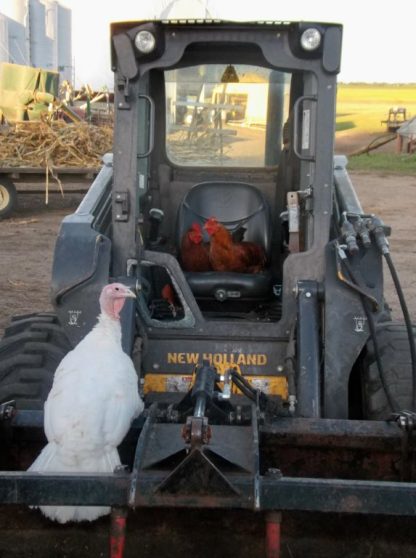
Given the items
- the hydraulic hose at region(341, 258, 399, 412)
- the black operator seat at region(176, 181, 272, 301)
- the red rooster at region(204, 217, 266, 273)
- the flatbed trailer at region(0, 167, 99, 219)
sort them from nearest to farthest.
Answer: the hydraulic hose at region(341, 258, 399, 412) < the red rooster at region(204, 217, 266, 273) < the black operator seat at region(176, 181, 272, 301) < the flatbed trailer at region(0, 167, 99, 219)

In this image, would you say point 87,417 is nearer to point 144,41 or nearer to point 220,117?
point 144,41

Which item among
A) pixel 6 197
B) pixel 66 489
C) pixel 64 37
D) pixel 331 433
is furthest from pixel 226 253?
pixel 64 37

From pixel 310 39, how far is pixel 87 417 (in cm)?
215

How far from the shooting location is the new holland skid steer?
2973mm

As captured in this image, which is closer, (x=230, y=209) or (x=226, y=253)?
(x=226, y=253)

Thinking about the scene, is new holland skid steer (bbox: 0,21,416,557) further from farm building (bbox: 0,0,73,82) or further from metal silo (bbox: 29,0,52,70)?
metal silo (bbox: 29,0,52,70)

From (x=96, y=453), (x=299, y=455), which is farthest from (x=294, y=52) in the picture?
(x=96, y=453)

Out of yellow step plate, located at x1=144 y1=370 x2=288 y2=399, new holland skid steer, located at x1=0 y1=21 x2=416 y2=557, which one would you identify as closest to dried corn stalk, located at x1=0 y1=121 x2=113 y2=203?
new holland skid steer, located at x1=0 y1=21 x2=416 y2=557

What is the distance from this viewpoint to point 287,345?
4680 mm

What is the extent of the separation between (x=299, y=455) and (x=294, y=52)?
194 centimetres

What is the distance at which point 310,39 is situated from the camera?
170 inches

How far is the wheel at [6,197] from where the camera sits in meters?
15.5

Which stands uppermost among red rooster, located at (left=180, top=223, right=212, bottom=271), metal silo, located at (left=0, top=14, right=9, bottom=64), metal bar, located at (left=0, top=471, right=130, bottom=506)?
metal silo, located at (left=0, top=14, right=9, bottom=64)

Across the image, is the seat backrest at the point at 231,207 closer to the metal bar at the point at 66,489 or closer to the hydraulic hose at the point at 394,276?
the hydraulic hose at the point at 394,276
